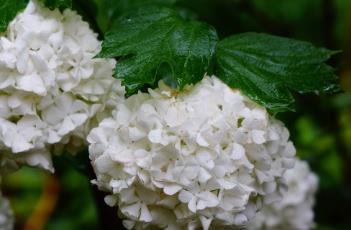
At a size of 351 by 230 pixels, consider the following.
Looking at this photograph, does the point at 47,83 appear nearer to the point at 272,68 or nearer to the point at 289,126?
the point at 272,68

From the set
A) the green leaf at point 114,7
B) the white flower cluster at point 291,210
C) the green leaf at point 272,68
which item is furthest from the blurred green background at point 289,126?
the green leaf at point 272,68

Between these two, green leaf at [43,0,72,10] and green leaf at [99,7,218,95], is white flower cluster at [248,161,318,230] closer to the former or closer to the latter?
green leaf at [99,7,218,95]

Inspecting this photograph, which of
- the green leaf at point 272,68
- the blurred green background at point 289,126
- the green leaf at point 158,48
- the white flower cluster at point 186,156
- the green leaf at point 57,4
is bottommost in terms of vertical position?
the blurred green background at point 289,126

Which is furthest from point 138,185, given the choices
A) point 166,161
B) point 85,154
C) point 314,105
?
point 314,105

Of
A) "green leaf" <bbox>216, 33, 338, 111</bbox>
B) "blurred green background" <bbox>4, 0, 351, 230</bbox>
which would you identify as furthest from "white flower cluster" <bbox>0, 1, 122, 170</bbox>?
"green leaf" <bbox>216, 33, 338, 111</bbox>

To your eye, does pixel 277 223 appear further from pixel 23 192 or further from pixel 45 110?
pixel 23 192

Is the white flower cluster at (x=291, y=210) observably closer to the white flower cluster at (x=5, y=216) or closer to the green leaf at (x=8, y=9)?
the white flower cluster at (x=5, y=216)

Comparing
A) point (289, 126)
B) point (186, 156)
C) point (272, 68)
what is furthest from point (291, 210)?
point (186, 156)
